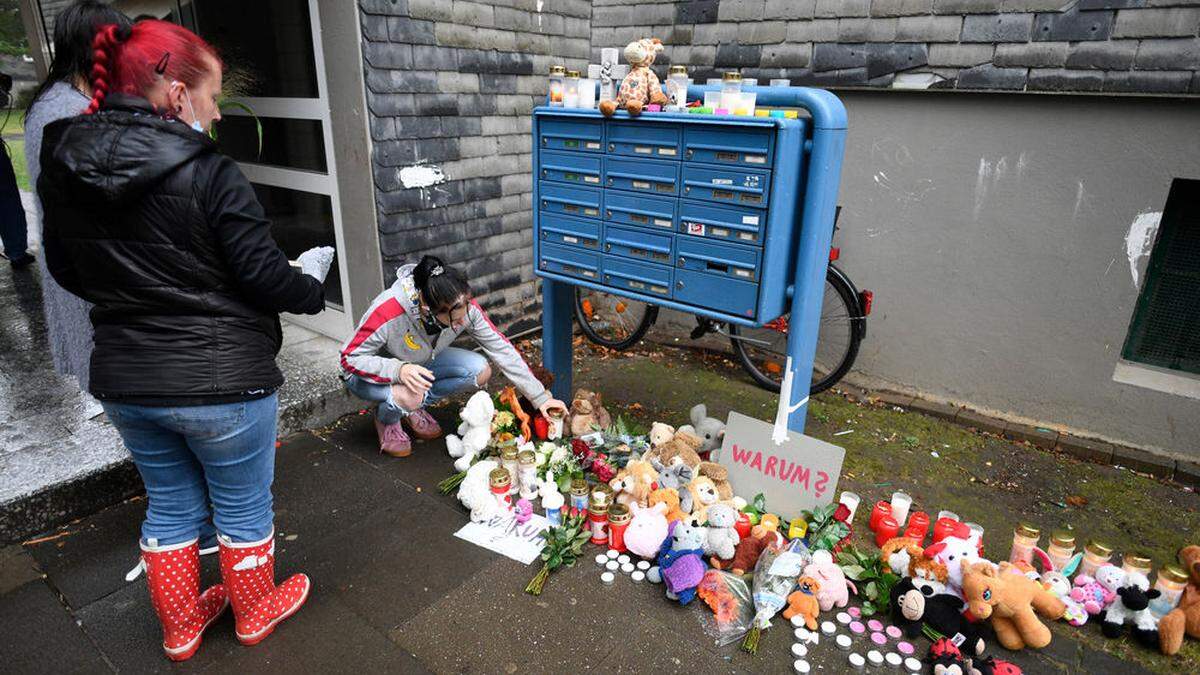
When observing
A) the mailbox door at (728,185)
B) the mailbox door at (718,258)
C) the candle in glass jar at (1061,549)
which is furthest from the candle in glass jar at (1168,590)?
the mailbox door at (728,185)

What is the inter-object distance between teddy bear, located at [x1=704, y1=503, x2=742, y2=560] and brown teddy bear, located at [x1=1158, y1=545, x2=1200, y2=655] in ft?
4.96

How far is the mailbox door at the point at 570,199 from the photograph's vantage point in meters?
3.28

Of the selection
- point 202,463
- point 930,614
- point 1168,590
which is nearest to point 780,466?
point 930,614

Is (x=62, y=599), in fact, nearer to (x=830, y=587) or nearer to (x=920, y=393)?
(x=830, y=587)

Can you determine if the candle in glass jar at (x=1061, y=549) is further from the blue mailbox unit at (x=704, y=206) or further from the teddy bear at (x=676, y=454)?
the teddy bear at (x=676, y=454)

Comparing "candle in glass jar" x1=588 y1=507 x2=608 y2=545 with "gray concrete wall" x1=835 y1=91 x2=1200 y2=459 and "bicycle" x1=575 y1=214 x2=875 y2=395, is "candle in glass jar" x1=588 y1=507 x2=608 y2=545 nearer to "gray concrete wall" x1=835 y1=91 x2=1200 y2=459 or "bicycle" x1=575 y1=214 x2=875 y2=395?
"bicycle" x1=575 y1=214 x2=875 y2=395

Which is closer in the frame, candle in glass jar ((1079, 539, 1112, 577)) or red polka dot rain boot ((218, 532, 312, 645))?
red polka dot rain boot ((218, 532, 312, 645))

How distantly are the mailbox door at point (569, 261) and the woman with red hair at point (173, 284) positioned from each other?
1506 mm

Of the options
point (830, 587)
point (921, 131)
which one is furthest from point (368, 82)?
point (830, 587)

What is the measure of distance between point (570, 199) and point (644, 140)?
1.76 ft

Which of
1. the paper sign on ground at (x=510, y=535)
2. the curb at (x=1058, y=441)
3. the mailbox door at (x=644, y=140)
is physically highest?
the mailbox door at (x=644, y=140)

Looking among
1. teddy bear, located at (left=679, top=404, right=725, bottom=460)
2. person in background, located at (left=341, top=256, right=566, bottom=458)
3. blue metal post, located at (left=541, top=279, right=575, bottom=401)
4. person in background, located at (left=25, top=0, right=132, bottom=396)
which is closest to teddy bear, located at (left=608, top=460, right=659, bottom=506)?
teddy bear, located at (left=679, top=404, right=725, bottom=460)

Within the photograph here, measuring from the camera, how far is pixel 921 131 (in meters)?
4.10

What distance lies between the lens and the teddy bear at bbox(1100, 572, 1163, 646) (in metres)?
2.43
